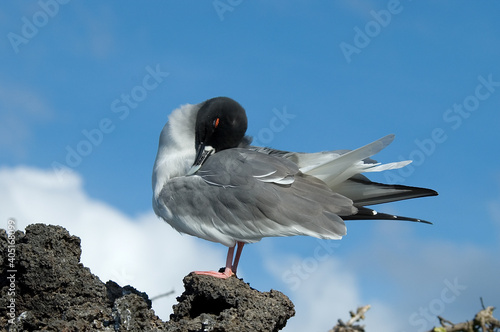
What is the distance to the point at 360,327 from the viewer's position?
3105 mm

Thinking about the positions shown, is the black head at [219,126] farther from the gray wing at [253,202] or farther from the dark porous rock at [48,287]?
the dark porous rock at [48,287]

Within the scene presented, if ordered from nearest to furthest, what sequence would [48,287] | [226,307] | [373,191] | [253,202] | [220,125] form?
[226,307] < [48,287] < [253,202] < [373,191] < [220,125]

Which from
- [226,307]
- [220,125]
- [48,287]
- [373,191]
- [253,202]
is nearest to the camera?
[226,307]

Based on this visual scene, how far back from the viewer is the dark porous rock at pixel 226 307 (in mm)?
4969

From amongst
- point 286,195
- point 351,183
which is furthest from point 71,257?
point 351,183

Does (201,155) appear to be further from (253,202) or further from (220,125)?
(253,202)

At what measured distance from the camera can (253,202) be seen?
5879 millimetres

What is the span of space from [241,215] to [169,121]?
191cm

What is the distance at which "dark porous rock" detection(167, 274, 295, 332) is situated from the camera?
497 cm

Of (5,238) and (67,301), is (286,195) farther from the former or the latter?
(5,238)

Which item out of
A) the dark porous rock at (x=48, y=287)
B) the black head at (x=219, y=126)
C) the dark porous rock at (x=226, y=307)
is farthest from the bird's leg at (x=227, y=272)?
the black head at (x=219, y=126)

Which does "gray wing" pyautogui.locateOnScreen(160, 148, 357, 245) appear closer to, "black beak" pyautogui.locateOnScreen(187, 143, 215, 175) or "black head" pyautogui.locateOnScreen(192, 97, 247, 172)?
"black beak" pyautogui.locateOnScreen(187, 143, 215, 175)

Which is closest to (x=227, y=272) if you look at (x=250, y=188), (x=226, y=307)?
(x=226, y=307)

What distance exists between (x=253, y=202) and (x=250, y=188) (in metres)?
0.15
